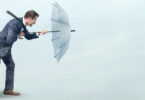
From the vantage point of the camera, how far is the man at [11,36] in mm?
12969

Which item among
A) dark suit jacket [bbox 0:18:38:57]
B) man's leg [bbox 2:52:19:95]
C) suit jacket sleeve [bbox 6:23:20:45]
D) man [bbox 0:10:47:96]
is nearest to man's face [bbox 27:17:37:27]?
man [bbox 0:10:47:96]

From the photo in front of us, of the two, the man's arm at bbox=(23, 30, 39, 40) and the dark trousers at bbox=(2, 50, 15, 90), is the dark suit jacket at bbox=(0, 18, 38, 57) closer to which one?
the man's arm at bbox=(23, 30, 39, 40)

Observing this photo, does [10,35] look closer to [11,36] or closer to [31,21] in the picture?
[11,36]

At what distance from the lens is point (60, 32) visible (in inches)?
527

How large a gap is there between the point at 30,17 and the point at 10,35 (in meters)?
0.73

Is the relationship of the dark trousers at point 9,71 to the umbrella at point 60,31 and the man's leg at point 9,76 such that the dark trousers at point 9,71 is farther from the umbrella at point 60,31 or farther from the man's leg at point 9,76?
the umbrella at point 60,31

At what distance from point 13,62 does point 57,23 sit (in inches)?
67.2

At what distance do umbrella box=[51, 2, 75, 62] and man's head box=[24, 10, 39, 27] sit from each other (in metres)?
0.67

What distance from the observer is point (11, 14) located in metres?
12.4

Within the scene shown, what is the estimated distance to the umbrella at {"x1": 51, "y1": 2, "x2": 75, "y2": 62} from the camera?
43.8 ft

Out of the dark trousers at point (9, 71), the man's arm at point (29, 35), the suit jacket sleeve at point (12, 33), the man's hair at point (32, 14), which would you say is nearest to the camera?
the suit jacket sleeve at point (12, 33)

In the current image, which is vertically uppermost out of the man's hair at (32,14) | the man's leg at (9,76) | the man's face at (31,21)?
the man's hair at (32,14)

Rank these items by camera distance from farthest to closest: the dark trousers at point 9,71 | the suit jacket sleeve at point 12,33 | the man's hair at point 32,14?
the dark trousers at point 9,71 < the man's hair at point 32,14 < the suit jacket sleeve at point 12,33

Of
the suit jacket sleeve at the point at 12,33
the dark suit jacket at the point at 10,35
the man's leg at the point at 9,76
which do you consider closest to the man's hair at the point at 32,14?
→ the dark suit jacket at the point at 10,35
